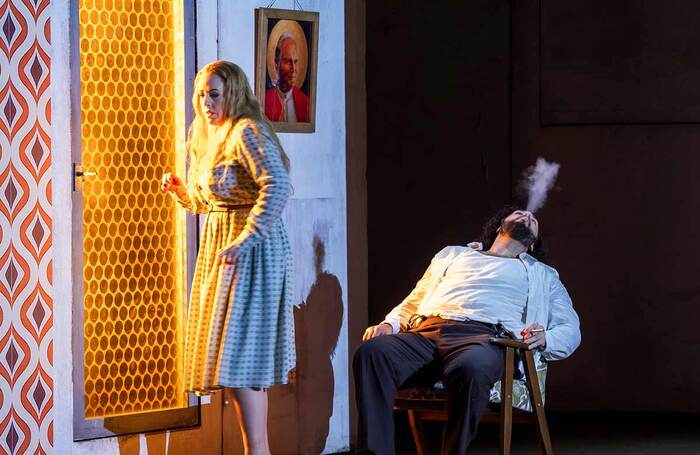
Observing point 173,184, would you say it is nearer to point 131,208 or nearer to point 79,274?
point 131,208

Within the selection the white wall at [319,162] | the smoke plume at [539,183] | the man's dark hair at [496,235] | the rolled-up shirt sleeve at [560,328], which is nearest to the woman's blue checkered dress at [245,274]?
the white wall at [319,162]

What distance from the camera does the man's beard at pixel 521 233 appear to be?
5.63 m

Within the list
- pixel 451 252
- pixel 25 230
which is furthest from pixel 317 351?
pixel 25 230

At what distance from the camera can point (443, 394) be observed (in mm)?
5195

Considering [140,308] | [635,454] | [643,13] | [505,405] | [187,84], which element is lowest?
[635,454]

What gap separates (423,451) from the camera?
5492 mm

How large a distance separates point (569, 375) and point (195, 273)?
3003 mm

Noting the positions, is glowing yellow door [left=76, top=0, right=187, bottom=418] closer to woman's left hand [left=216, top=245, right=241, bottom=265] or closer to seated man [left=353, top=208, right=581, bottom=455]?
woman's left hand [left=216, top=245, right=241, bottom=265]

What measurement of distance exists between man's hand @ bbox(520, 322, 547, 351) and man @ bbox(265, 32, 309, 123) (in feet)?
4.95

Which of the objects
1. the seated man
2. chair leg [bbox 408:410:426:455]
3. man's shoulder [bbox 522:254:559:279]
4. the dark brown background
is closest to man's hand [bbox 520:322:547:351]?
the seated man

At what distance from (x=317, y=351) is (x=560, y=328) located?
1264 mm

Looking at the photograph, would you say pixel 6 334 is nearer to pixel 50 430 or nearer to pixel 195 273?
pixel 50 430

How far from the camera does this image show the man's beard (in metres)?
5.63

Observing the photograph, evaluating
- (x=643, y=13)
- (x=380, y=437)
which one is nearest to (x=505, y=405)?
(x=380, y=437)
